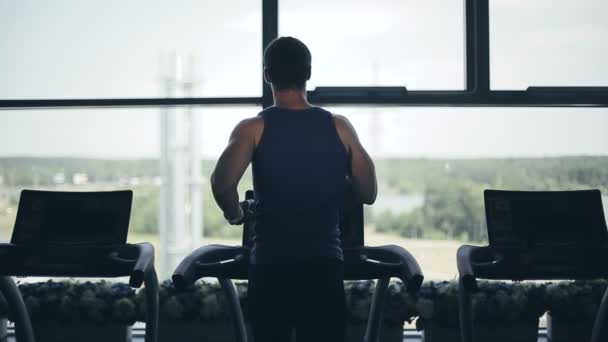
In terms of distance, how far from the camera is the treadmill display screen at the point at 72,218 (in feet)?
8.00

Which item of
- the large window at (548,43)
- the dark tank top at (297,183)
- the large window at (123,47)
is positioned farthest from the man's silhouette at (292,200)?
the large window at (548,43)

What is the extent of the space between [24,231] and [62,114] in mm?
948

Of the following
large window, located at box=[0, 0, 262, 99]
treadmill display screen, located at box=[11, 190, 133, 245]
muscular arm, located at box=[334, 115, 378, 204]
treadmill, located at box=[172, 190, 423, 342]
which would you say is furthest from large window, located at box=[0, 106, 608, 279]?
muscular arm, located at box=[334, 115, 378, 204]

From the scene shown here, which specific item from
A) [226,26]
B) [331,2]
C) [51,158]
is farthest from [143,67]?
[331,2]

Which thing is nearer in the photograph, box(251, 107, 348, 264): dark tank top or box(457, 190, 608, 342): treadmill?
box(251, 107, 348, 264): dark tank top

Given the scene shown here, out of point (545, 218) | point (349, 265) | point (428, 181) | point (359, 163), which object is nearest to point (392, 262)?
point (349, 265)

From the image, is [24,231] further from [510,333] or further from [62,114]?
[510,333]

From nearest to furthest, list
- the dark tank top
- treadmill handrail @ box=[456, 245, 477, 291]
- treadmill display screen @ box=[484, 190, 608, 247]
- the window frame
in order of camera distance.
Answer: the dark tank top, treadmill handrail @ box=[456, 245, 477, 291], treadmill display screen @ box=[484, 190, 608, 247], the window frame

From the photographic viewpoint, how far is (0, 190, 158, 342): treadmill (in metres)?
2.26

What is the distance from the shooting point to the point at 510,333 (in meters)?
2.85

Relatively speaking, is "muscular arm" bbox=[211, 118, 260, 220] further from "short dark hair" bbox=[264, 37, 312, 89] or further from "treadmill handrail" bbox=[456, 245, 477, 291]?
"treadmill handrail" bbox=[456, 245, 477, 291]

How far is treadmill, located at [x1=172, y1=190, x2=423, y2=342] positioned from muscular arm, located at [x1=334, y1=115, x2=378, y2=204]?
480 mm

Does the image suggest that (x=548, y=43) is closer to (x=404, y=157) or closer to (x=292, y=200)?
(x=404, y=157)

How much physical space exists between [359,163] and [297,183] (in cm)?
20
